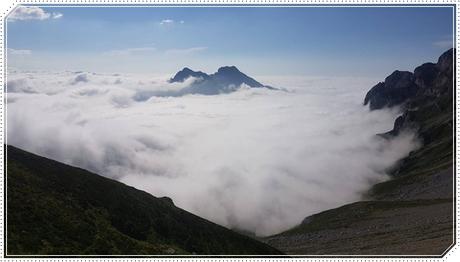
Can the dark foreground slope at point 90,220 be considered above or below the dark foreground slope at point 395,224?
below

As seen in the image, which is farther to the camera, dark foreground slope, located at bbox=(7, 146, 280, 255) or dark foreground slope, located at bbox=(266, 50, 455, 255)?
dark foreground slope, located at bbox=(266, 50, 455, 255)

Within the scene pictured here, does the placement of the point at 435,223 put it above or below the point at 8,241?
above

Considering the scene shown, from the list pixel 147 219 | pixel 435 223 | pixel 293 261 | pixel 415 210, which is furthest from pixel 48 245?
pixel 415 210

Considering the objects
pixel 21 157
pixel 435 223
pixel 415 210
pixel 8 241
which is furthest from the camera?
pixel 415 210

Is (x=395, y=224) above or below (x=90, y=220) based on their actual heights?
above

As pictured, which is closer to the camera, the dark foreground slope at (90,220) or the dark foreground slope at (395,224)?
the dark foreground slope at (90,220)

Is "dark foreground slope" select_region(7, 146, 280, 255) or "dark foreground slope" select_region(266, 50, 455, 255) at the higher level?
"dark foreground slope" select_region(266, 50, 455, 255)

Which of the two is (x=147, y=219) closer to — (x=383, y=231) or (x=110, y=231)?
(x=110, y=231)

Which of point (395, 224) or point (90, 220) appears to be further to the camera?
point (395, 224)
